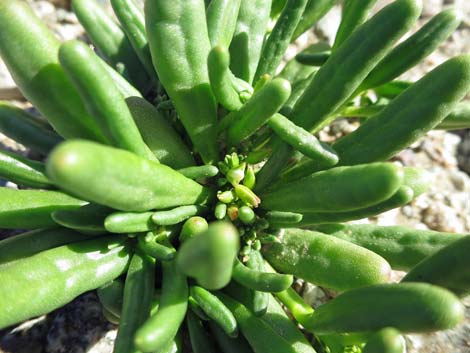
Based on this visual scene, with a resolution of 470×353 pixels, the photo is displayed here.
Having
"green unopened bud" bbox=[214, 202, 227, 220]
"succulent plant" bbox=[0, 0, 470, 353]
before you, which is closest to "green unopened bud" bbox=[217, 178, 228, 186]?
"succulent plant" bbox=[0, 0, 470, 353]

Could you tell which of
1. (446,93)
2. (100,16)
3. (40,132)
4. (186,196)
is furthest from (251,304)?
(100,16)

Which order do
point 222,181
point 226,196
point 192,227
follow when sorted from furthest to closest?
point 222,181, point 226,196, point 192,227

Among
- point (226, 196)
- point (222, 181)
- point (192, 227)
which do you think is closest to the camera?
point (192, 227)

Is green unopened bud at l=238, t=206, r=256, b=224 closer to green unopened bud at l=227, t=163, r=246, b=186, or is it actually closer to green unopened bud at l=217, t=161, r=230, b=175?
green unopened bud at l=227, t=163, r=246, b=186

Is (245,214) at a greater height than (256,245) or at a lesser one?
greater

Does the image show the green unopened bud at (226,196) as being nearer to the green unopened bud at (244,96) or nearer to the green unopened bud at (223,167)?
the green unopened bud at (223,167)

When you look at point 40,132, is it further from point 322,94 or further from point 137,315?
point 322,94

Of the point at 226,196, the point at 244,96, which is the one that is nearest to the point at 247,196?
the point at 226,196

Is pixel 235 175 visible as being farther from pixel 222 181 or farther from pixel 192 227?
pixel 192 227
